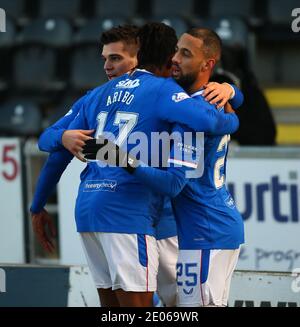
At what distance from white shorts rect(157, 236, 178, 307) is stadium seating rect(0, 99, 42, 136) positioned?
16.1 feet

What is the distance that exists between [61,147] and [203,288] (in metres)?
0.91

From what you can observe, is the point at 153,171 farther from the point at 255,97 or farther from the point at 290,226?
the point at 255,97

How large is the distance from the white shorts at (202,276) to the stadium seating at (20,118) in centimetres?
515

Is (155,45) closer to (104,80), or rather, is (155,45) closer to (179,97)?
(179,97)

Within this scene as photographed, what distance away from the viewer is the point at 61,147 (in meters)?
4.57

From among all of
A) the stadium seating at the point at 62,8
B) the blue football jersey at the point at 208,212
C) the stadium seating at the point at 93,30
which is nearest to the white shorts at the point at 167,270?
the blue football jersey at the point at 208,212

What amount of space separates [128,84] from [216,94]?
394mm

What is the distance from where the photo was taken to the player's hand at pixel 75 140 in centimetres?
432

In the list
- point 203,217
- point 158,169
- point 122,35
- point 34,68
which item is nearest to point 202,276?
point 203,217

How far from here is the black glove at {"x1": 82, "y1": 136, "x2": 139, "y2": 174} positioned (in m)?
4.19

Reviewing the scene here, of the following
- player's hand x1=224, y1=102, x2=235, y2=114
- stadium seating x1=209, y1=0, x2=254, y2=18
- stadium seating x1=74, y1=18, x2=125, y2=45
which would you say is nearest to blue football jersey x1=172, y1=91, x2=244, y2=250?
player's hand x1=224, y1=102, x2=235, y2=114

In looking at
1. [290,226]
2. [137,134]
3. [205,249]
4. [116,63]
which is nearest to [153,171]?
[137,134]

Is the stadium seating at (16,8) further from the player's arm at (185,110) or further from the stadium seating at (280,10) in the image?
the player's arm at (185,110)

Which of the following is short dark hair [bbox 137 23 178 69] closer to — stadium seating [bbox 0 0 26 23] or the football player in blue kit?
the football player in blue kit
